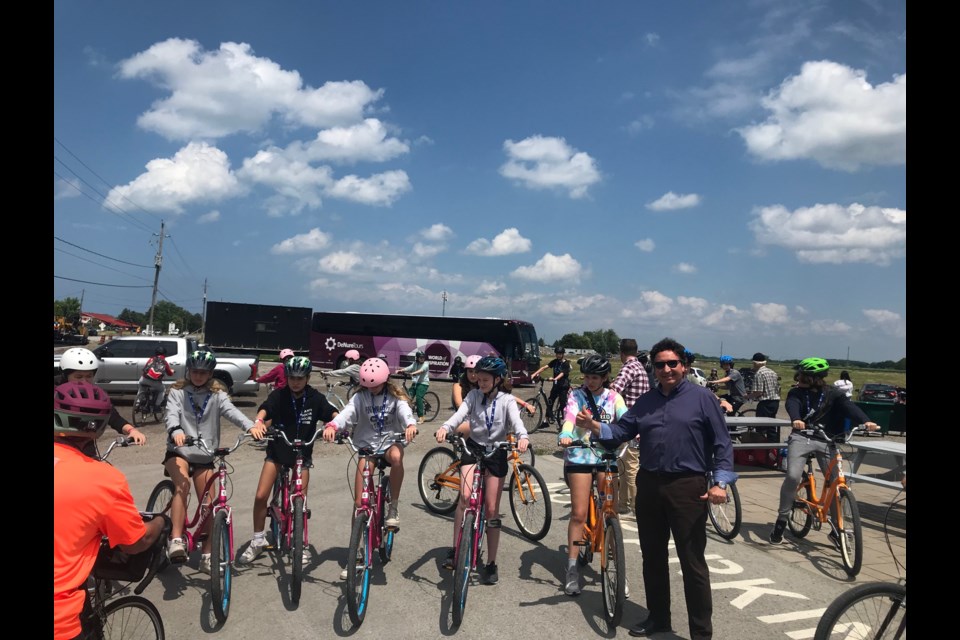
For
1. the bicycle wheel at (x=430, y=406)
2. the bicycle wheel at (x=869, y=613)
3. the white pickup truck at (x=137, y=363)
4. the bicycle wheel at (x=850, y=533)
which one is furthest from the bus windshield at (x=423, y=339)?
the bicycle wheel at (x=869, y=613)

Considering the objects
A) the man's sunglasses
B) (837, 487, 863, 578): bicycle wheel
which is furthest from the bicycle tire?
(837, 487, 863, 578): bicycle wheel

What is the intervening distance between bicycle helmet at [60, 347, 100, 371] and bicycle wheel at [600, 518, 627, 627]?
422cm

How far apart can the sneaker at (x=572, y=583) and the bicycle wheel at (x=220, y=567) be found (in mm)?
2665

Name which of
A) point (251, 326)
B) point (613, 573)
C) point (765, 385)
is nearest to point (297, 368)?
point (613, 573)

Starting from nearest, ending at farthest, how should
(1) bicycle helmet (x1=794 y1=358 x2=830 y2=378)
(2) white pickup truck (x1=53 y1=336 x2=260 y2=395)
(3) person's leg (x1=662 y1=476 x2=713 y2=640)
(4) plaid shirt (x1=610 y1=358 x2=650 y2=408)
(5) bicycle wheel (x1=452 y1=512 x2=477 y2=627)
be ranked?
(3) person's leg (x1=662 y1=476 x2=713 y2=640) → (5) bicycle wheel (x1=452 y1=512 x2=477 y2=627) → (1) bicycle helmet (x1=794 y1=358 x2=830 y2=378) → (4) plaid shirt (x1=610 y1=358 x2=650 y2=408) → (2) white pickup truck (x1=53 y1=336 x2=260 y2=395)

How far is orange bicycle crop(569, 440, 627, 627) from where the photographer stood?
4.13 meters

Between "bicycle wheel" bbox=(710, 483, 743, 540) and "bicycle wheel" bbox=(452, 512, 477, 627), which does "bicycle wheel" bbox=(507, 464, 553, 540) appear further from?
"bicycle wheel" bbox=(452, 512, 477, 627)

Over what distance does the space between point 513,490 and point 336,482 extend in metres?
3.22

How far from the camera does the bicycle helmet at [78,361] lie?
181 inches

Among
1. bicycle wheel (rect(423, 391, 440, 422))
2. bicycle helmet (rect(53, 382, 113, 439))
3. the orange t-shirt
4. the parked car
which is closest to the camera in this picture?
the orange t-shirt

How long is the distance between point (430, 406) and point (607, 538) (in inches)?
471

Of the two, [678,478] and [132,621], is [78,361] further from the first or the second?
[678,478]
